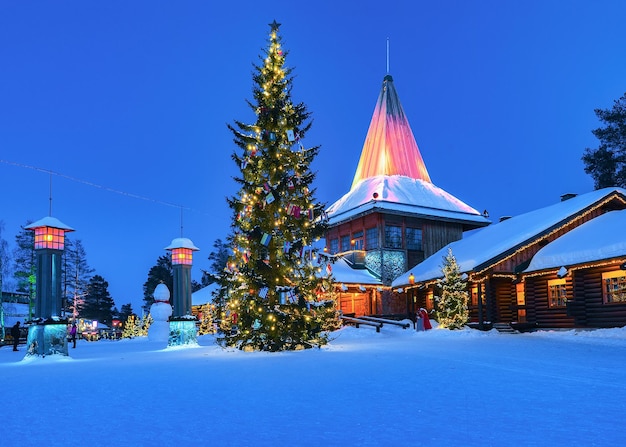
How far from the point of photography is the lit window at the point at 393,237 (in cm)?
3312

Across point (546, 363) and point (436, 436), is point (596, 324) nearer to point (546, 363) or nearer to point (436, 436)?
point (546, 363)

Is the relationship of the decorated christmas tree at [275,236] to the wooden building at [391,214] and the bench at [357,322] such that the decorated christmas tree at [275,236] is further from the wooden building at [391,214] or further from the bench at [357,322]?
the wooden building at [391,214]

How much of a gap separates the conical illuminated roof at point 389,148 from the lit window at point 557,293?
16.0m

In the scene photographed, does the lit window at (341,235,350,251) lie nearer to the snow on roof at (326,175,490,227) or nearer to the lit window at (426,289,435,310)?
the snow on roof at (326,175,490,227)

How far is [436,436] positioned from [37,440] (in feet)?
12.5

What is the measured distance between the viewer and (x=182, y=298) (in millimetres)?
20656

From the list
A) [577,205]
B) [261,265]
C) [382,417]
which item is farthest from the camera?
[577,205]

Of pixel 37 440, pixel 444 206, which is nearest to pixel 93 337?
pixel 444 206

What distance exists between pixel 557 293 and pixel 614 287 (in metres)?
2.84

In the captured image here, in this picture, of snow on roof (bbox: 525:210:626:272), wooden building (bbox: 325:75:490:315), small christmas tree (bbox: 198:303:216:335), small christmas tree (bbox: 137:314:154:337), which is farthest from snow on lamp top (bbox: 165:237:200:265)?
small christmas tree (bbox: 137:314:154:337)

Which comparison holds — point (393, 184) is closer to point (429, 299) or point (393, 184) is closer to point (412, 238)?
point (412, 238)

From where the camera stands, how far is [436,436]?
4.93 m

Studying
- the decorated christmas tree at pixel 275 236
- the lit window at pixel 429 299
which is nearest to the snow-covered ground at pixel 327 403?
the decorated christmas tree at pixel 275 236

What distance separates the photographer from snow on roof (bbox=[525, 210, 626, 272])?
64.5 ft
